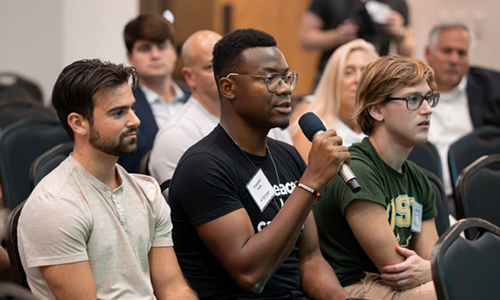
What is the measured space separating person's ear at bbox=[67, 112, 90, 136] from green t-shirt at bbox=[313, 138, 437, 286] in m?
0.91

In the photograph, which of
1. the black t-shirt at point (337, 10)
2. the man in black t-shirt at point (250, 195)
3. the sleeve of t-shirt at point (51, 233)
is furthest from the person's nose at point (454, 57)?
the sleeve of t-shirt at point (51, 233)

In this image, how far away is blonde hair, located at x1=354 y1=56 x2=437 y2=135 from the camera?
7.03 feet

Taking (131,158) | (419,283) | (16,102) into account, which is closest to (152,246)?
(419,283)

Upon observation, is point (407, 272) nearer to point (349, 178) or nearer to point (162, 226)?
point (349, 178)

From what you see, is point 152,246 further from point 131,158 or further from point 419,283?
point 131,158

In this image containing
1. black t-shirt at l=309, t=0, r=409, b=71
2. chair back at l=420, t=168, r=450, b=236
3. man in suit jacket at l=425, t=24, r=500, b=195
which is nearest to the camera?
chair back at l=420, t=168, r=450, b=236

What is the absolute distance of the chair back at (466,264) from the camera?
1521mm

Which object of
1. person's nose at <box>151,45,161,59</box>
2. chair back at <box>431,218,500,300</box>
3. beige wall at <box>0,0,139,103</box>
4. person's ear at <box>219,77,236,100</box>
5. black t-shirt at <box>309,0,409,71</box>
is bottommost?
beige wall at <box>0,0,139,103</box>

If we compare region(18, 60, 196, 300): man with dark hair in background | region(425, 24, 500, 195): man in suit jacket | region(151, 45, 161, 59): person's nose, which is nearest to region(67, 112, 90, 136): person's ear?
region(18, 60, 196, 300): man with dark hair in background

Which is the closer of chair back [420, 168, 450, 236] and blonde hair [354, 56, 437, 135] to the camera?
blonde hair [354, 56, 437, 135]

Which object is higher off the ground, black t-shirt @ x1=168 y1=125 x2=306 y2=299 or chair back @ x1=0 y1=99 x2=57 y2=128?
black t-shirt @ x1=168 y1=125 x2=306 y2=299

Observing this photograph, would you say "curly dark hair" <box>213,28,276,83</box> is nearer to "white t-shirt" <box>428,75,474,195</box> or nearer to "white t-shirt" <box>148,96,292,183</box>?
"white t-shirt" <box>148,96,292,183</box>

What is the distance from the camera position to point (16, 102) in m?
3.91

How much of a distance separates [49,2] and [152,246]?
607 cm
